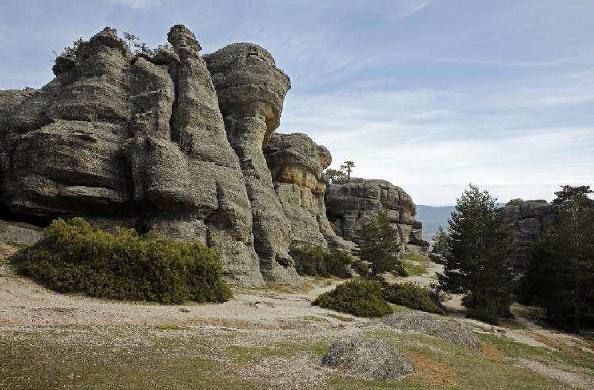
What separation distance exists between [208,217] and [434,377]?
32.2 meters

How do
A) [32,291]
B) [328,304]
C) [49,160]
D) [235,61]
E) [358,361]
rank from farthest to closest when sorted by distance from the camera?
[235,61], [49,160], [328,304], [32,291], [358,361]

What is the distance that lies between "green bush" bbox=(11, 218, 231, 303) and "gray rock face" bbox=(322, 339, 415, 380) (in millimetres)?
15403

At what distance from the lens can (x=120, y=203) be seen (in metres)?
46.7

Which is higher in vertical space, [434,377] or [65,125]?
[65,125]

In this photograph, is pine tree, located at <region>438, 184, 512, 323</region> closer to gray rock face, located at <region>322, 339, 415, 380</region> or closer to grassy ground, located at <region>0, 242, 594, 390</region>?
grassy ground, located at <region>0, 242, 594, 390</region>

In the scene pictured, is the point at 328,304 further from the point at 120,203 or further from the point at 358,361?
the point at 120,203

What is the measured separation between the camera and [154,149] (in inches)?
1831

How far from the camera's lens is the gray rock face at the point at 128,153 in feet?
148

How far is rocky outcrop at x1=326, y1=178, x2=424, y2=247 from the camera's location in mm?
112375

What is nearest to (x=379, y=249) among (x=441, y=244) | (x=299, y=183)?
(x=299, y=183)

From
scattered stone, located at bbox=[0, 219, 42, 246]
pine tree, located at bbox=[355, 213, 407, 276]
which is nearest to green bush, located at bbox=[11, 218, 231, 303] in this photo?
scattered stone, located at bbox=[0, 219, 42, 246]

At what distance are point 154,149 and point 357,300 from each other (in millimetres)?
25355

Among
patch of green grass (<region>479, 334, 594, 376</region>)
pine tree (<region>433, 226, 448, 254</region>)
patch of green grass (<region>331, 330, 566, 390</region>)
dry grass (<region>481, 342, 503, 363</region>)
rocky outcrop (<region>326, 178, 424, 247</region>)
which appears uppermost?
rocky outcrop (<region>326, 178, 424, 247</region>)

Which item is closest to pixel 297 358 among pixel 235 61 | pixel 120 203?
pixel 120 203
